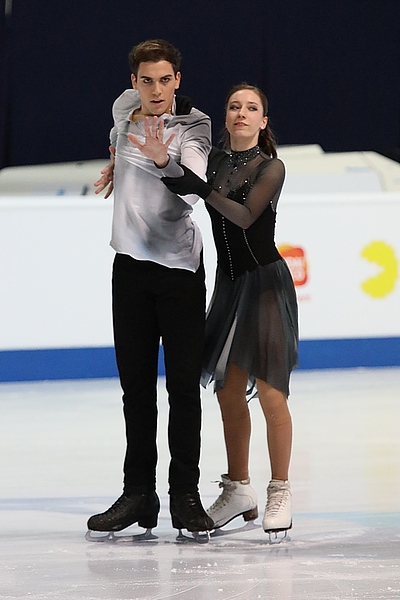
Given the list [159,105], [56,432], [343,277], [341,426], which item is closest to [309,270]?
[343,277]

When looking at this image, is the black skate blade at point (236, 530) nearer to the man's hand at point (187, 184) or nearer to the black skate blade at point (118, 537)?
the black skate blade at point (118, 537)

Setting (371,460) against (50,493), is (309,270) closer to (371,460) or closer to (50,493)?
(371,460)

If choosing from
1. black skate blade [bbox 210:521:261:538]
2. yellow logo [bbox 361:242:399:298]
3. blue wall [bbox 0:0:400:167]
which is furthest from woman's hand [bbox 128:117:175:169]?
blue wall [bbox 0:0:400:167]

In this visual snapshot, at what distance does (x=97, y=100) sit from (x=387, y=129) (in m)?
1.80

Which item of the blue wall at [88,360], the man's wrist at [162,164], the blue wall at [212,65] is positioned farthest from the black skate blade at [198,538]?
the blue wall at [212,65]

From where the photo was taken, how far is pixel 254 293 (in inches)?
100

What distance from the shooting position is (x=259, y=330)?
254 centimetres

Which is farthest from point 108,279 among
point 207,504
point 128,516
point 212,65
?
point 128,516

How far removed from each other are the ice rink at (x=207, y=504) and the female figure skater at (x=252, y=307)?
0.19 meters

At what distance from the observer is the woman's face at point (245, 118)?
8.27 ft

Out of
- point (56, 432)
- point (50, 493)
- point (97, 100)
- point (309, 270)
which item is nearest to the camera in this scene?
point (50, 493)

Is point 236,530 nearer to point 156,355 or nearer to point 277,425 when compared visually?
point 277,425

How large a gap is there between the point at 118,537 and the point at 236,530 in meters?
0.29

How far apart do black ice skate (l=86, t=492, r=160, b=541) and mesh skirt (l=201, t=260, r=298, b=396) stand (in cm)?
32
